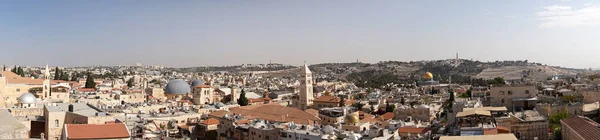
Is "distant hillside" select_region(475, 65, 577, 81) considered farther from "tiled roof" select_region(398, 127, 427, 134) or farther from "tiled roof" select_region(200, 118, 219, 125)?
"tiled roof" select_region(398, 127, 427, 134)

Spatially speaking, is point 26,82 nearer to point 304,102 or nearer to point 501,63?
point 304,102

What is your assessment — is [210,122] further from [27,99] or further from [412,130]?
[412,130]

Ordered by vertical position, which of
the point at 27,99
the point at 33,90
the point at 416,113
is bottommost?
the point at 416,113

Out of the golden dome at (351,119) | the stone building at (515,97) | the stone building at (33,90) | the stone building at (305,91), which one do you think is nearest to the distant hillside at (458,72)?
the stone building at (305,91)

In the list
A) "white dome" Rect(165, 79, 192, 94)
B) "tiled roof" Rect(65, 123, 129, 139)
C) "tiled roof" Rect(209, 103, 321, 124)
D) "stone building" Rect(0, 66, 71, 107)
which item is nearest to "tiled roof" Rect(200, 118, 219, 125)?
"tiled roof" Rect(209, 103, 321, 124)

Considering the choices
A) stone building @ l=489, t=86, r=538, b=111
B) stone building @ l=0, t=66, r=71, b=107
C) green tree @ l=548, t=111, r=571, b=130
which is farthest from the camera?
stone building @ l=0, t=66, r=71, b=107

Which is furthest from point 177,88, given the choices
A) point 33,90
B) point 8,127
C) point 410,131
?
point 8,127
